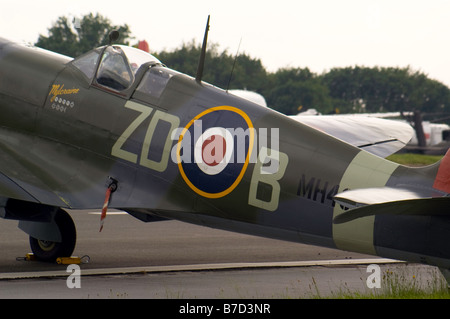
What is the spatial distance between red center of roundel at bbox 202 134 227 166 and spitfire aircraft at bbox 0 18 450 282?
0.04 feet

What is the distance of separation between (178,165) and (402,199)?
124 inches

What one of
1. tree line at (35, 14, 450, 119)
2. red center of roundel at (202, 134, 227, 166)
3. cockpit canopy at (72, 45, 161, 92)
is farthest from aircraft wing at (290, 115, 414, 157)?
tree line at (35, 14, 450, 119)

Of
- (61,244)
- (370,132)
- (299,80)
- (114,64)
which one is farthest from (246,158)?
(299,80)

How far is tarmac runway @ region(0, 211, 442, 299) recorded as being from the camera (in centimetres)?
941

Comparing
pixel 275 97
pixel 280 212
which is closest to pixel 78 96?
pixel 280 212

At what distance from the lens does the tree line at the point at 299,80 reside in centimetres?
9481

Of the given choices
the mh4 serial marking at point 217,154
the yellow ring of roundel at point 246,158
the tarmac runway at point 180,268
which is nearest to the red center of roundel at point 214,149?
the mh4 serial marking at point 217,154

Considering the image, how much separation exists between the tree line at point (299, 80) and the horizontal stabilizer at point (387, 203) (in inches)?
2998

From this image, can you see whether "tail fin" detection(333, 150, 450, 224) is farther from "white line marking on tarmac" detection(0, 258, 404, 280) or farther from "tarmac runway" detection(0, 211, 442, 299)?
"white line marking on tarmac" detection(0, 258, 404, 280)

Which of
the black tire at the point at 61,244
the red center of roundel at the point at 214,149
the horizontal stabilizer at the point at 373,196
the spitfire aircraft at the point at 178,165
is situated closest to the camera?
the horizontal stabilizer at the point at 373,196

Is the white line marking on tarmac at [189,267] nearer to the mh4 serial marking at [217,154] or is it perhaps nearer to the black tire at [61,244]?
the black tire at [61,244]

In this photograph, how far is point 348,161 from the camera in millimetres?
8867

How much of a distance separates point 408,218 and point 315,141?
1565 millimetres
